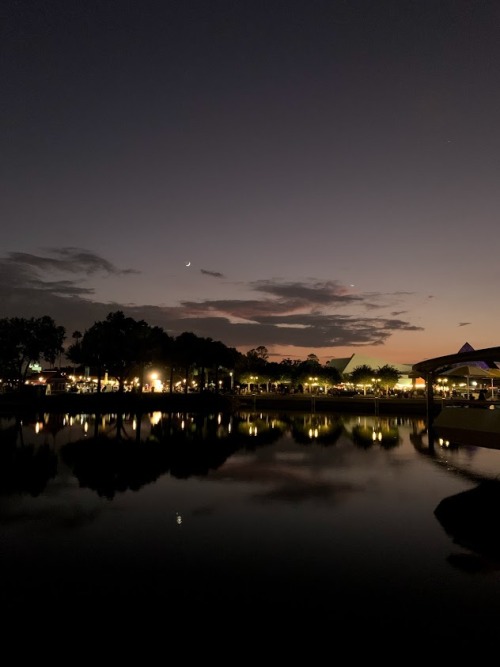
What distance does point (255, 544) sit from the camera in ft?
36.1

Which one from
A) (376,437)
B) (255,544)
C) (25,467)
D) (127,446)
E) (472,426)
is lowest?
(376,437)

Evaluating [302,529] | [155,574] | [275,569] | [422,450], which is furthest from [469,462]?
[155,574]

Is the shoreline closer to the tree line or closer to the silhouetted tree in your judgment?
the tree line

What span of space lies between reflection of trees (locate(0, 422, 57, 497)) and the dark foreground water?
0.38 feet

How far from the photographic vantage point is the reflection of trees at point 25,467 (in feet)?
54.3

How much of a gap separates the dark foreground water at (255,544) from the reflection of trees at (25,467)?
0.11 metres

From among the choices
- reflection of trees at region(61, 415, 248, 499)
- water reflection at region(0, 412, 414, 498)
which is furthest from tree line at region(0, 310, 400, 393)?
reflection of trees at region(61, 415, 248, 499)

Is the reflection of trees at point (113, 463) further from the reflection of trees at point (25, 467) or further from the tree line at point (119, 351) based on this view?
the tree line at point (119, 351)

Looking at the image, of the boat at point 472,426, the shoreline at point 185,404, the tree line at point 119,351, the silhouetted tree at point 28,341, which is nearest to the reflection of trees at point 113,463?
the boat at point 472,426

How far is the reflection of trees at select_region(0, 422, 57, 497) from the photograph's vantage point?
54.3 ft

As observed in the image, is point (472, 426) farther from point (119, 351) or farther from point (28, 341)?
point (28, 341)

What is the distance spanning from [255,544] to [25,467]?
43.2 ft

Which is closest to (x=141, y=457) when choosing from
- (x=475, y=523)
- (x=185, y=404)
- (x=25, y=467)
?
(x=25, y=467)

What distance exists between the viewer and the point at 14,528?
11906 mm
